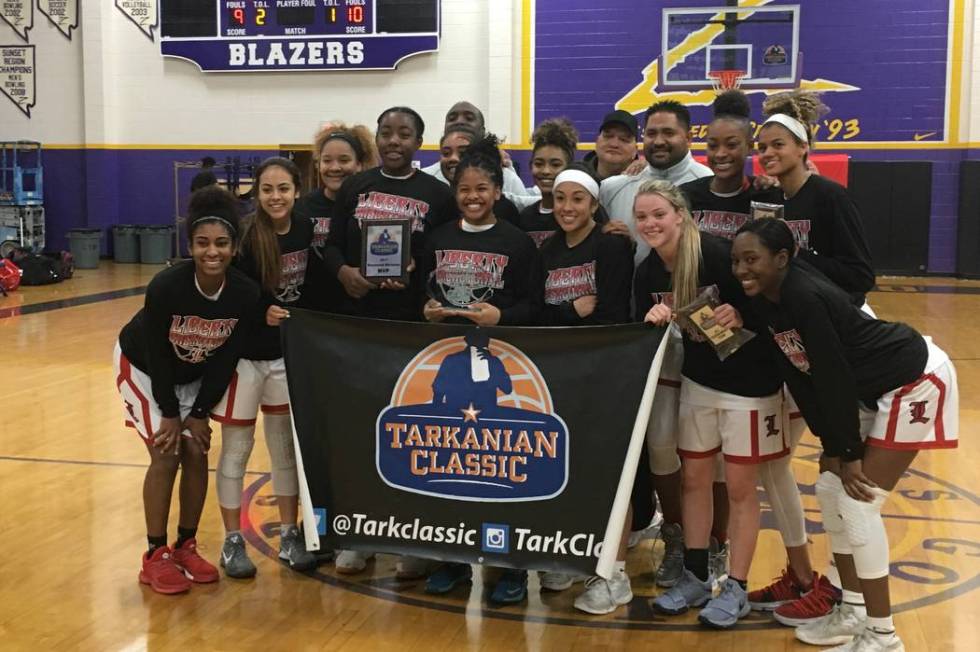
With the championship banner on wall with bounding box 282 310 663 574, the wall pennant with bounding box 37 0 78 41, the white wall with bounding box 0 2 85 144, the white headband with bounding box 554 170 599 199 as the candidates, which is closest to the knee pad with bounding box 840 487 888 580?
the championship banner on wall with bounding box 282 310 663 574

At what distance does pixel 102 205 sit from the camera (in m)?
17.0

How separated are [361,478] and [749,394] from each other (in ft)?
4.63

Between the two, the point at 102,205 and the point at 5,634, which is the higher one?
the point at 102,205

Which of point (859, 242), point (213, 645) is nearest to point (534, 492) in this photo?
point (213, 645)

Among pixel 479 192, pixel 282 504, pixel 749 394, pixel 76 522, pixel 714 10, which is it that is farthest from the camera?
pixel 714 10

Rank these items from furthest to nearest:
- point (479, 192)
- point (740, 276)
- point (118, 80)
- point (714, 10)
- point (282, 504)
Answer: point (118, 80) → point (714, 10) → point (282, 504) → point (479, 192) → point (740, 276)

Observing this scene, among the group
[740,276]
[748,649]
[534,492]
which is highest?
[740,276]

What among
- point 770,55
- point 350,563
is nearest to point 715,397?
point 350,563

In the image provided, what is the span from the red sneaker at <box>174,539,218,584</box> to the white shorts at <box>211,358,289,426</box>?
50 centimetres

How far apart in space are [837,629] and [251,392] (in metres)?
2.27

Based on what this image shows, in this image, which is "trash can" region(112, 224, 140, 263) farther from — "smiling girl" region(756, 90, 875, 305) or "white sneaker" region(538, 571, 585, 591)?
"smiling girl" region(756, 90, 875, 305)

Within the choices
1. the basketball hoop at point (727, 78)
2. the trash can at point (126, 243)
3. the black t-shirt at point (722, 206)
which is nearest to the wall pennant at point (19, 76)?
the trash can at point (126, 243)

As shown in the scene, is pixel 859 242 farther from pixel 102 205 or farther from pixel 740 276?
pixel 102 205

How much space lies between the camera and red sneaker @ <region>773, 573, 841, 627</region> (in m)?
3.49
